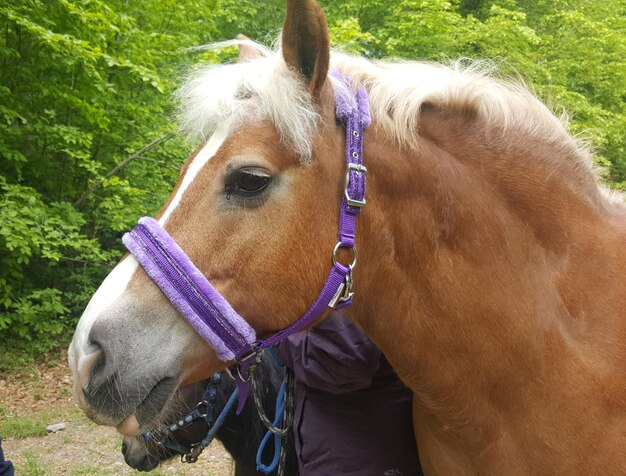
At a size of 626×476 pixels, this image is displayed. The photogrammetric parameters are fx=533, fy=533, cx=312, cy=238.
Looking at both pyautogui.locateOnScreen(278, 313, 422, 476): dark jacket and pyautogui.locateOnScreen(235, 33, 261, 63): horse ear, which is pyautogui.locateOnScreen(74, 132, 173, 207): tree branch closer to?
pyautogui.locateOnScreen(235, 33, 261, 63): horse ear

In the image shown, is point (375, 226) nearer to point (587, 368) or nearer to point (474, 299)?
point (474, 299)

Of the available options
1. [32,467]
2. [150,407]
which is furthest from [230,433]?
[32,467]

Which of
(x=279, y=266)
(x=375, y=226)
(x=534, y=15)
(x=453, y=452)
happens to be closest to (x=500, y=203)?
(x=375, y=226)

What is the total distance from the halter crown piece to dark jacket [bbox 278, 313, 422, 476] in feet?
1.87

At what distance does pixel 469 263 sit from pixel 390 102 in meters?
0.56

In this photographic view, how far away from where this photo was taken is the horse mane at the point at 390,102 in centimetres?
157

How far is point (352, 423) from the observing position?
7.45 feet

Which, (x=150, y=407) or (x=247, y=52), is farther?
(x=247, y=52)

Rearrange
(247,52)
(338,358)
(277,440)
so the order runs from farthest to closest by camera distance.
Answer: (277,440), (338,358), (247,52)

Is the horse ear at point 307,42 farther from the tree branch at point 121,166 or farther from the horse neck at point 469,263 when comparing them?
the tree branch at point 121,166

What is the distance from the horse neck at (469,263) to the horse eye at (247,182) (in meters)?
0.32

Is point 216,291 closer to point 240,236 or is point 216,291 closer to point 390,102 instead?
point 240,236

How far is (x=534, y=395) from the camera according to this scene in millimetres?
1695

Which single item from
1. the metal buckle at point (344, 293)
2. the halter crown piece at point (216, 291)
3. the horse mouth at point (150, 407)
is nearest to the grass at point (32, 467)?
the horse mouth at point (150, 407)
